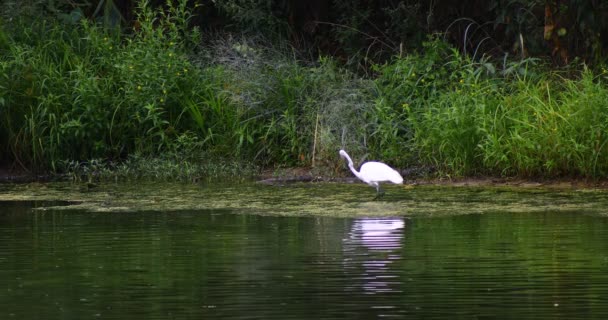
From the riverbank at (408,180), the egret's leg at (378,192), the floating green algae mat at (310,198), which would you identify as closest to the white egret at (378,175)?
the egret's leg at (378,192)

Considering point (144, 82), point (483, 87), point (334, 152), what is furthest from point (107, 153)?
point (483, 87)

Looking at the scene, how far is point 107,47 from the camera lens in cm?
1619

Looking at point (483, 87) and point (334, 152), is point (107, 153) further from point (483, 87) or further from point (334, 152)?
point (483, 87)

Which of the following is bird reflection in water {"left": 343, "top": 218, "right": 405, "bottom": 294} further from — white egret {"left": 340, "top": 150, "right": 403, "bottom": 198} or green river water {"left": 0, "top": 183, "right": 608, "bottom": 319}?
white egret {"left": 340, "top": 150, "right": 403, "bottom": 198}

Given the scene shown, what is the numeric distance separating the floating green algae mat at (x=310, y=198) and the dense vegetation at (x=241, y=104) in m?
0.92

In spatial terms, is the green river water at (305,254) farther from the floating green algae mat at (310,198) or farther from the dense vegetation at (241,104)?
the dense vegetation at (241,104)

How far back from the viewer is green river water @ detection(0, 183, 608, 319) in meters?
6.69

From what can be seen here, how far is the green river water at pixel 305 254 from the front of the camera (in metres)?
6.69

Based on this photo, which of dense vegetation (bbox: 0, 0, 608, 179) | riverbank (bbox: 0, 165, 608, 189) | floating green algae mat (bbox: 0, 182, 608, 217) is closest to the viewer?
floating green algae mat (bbox: 0, 182, 608, 217)

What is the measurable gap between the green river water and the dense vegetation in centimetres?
148

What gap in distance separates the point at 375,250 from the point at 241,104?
704 cm

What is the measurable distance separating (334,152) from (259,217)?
3.91 meters

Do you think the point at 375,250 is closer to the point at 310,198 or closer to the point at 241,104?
the point at 310,198

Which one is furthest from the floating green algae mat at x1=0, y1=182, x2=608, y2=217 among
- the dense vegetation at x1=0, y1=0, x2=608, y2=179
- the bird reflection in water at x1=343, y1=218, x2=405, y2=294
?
the dense vegetation at x1=0, y1=0, x2=608, y2=179
